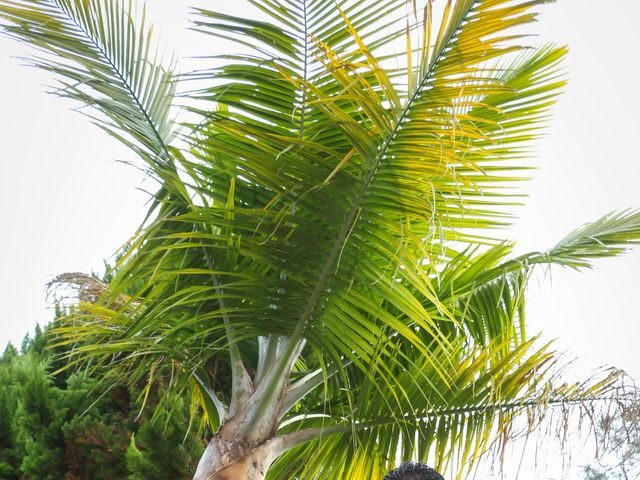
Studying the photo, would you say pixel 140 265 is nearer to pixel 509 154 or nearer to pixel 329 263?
pixel 329 263

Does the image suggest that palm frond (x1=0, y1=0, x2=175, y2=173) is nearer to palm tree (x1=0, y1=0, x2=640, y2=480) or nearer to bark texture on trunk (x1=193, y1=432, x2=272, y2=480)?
palm tree (x1=0, y1=0, x2=640, y2=480)

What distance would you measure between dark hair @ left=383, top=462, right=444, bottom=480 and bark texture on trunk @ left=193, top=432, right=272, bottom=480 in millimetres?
1372

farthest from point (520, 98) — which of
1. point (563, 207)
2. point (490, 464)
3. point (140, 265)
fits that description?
point (563, 207)

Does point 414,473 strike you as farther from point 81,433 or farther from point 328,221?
point 81,433

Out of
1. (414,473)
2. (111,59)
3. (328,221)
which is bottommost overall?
(414,473)

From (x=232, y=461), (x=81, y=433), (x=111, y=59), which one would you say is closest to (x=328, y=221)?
(x=232, y=461)

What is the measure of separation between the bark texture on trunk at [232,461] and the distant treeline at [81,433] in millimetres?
3031

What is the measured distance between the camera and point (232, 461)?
2.67 m

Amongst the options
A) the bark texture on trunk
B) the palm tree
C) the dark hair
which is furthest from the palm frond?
the dark hair

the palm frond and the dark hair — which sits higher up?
the palm frond

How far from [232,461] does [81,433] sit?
3.97 m

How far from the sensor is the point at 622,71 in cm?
2061

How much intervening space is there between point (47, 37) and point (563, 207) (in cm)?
1899

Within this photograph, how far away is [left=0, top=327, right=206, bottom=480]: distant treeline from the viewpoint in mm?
5703
